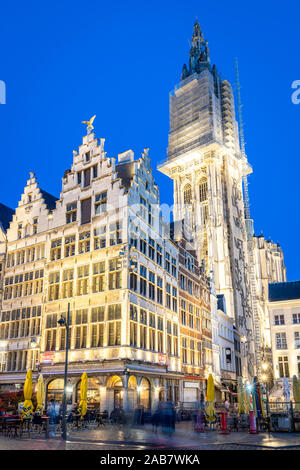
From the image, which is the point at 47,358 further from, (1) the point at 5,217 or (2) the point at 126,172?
(1) the point at 5,217

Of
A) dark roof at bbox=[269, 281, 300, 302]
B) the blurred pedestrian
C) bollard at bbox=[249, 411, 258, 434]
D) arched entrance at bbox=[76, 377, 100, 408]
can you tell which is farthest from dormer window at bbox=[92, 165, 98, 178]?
dark roof at bbox=[269, 281, 300, 302]

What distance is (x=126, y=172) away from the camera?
120 feet

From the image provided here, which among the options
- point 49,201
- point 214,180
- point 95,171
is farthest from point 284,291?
point 49,201

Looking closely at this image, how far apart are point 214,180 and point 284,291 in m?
30.1

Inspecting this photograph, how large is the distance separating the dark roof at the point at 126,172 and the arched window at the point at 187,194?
2028 inches

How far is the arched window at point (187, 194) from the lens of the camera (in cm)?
8851

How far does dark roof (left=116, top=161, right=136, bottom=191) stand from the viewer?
35.8 metres

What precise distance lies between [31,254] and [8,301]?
14.8ft

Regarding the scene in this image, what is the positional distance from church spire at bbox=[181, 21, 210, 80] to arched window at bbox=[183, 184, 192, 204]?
2980 centimetres

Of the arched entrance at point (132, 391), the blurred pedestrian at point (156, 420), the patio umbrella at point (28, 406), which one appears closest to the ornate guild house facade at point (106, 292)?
the arched entrance at point (132, 391)

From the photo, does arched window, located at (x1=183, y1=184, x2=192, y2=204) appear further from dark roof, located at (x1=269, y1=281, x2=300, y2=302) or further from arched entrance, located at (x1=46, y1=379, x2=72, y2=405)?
arched entrance, located at (x1=46, y1=379, x2=72, y2=405)
